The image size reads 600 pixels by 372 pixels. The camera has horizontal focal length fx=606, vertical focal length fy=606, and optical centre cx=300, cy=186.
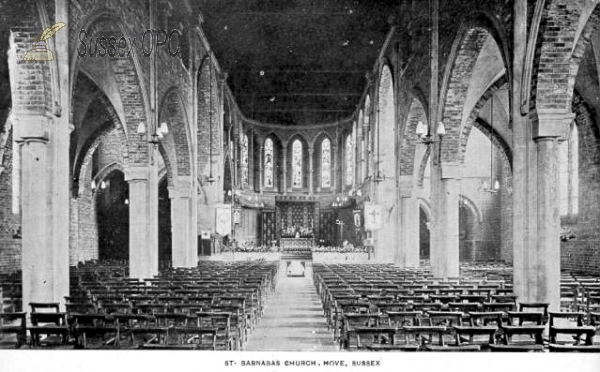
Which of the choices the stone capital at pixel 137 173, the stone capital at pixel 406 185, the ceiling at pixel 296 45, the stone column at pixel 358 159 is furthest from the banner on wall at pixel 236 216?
the stone capital at pixel 137 173

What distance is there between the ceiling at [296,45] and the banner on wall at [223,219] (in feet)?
26.1

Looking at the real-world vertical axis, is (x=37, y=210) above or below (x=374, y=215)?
above

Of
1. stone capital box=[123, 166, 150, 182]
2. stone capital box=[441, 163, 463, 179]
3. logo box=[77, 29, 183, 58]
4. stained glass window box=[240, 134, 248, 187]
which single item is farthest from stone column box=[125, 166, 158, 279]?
stained glass window box=[240, 134, 248, 187]

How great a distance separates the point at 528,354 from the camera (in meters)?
6.55

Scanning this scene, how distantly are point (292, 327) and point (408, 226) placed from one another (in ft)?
46.3

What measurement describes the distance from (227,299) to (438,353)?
250 inches

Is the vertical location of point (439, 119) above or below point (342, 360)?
above

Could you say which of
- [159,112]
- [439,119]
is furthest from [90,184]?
[439,119]

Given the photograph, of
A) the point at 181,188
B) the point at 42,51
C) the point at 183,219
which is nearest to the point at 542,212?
the point at 42,51

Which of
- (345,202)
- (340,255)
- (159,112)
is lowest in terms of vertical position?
(340,255)

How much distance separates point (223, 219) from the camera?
30.0 m

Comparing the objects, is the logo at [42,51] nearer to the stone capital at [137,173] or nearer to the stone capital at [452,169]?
the stone capital at [137,173]

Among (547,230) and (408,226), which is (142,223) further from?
(547,230)

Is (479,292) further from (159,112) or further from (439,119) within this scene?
(159,112)
